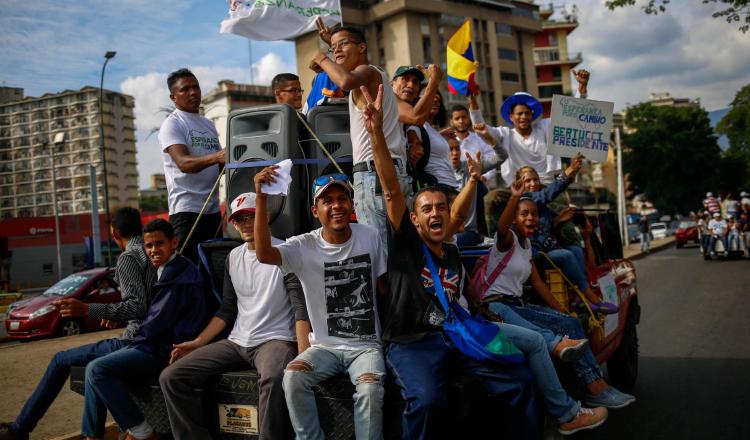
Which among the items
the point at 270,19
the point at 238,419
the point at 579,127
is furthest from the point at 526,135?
the point at 238,419

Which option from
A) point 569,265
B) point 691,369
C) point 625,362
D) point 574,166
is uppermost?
point 574,166

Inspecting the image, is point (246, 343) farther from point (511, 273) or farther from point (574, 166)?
point (574, 166)

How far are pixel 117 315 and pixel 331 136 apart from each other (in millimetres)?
2145

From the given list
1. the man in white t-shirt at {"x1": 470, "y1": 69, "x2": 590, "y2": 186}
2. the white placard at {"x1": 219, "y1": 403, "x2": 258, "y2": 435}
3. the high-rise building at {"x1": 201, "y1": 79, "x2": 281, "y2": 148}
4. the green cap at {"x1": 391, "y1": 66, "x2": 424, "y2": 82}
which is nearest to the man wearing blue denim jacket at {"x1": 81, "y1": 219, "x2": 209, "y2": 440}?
the white placard at {"x1": 219, "y1": 403, "x2": 258, "y2": 435}

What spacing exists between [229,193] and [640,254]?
2714 centimetres

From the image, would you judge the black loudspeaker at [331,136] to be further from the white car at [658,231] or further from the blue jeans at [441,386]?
the white car at [658,231]

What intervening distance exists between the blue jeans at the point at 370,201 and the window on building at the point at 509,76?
222ft

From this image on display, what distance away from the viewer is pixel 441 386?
3129mm

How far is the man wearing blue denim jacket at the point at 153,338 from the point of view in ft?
12.8

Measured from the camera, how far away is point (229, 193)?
17.0 feet

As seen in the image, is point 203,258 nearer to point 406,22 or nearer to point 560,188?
point 560,188

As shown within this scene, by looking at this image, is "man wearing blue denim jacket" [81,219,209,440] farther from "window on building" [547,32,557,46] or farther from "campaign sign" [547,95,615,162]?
"window on building" [547,32,557,46]

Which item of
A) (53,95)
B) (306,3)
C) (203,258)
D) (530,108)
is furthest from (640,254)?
(53,95)

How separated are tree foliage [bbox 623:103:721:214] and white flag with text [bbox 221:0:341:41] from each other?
60997mm
